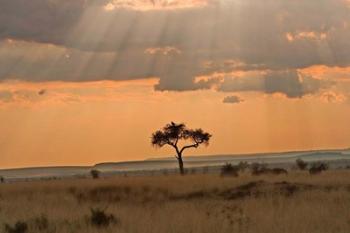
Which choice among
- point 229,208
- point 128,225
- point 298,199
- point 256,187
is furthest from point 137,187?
point 128,225

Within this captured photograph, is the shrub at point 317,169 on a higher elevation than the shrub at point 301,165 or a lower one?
lower

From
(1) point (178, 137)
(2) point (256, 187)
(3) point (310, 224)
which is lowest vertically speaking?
(3) point (310, 224)

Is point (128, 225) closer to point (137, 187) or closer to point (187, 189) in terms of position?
point (187, 189)

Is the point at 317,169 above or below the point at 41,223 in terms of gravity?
above

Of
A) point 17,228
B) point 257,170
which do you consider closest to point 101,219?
point 17,228

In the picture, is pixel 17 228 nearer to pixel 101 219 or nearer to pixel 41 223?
pixel 41 223

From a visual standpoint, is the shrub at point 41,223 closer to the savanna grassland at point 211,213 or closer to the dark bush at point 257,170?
the savanna grassland at point 211,213

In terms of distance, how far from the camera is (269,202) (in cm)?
2625

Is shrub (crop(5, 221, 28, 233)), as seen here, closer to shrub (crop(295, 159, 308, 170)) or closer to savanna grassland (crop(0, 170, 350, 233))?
savanna grassland (crop(0, 170, 350, 233))

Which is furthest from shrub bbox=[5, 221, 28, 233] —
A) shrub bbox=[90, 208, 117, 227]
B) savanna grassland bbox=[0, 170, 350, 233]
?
shrub bbox=[90, 208, 117, 227]

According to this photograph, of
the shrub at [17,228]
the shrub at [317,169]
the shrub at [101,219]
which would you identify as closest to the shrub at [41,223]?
the shrub at [17,228]

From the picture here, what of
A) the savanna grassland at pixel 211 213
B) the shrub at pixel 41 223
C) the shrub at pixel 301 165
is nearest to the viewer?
the savanna grassland at pixel 211 213

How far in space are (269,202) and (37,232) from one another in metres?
10.1

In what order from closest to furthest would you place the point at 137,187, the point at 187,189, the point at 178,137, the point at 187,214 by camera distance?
1. the point at 187,214
2. the point at 187,189
3. the point at 137,187
4. the point at 178,137
